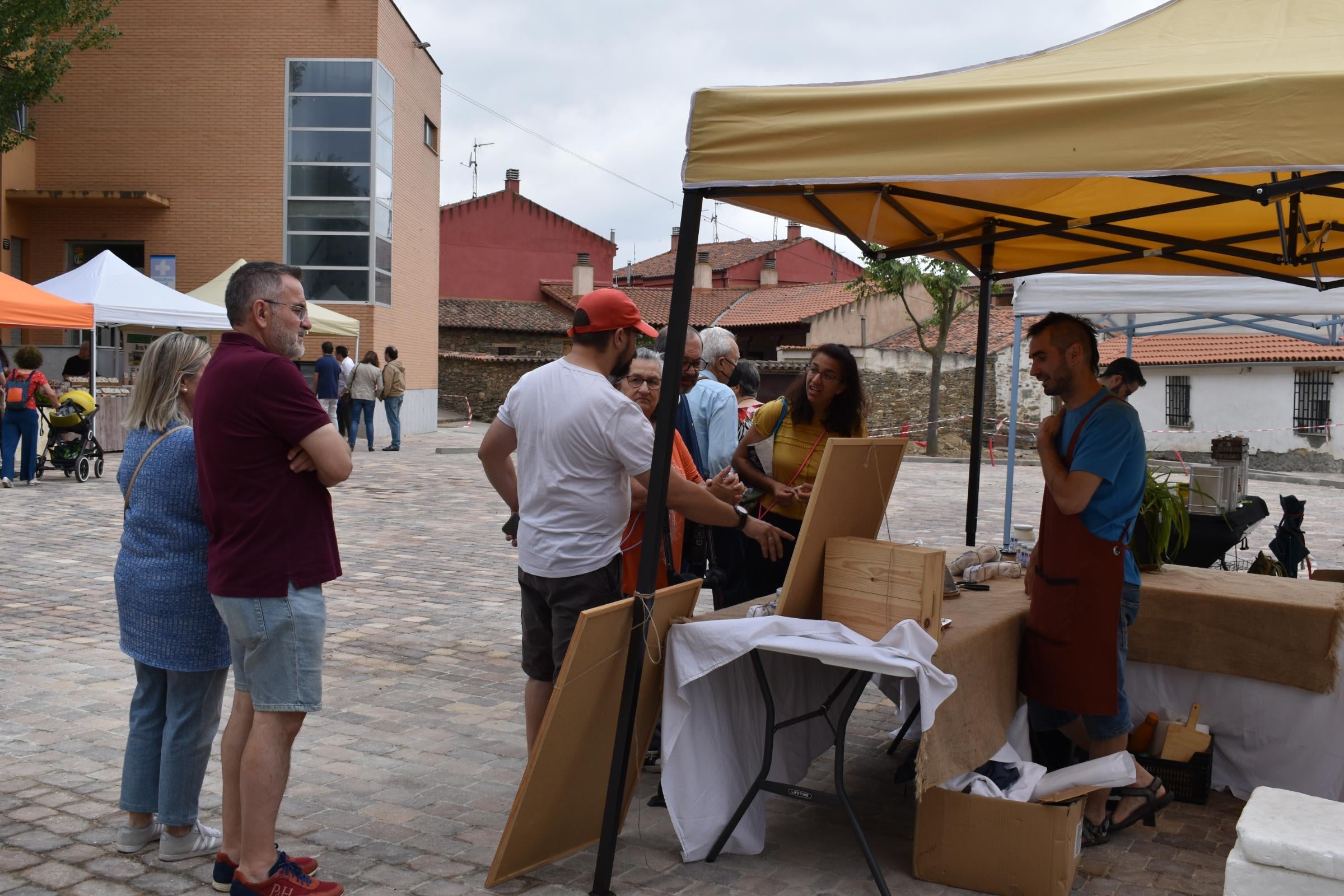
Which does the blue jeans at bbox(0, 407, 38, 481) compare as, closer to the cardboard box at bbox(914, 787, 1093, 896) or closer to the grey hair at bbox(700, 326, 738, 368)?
the grey hair at bbox(700, 326, 738, 368)

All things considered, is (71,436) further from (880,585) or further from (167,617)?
(880,585)

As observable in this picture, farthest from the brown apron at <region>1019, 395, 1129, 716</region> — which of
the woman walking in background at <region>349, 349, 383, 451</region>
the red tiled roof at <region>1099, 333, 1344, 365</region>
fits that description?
the red tiled roof at <region>1099, 333, 1344, 365</region>

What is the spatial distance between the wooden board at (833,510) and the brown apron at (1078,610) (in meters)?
0.66

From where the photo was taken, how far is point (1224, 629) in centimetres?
467

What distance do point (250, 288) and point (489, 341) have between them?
40434 millimetres

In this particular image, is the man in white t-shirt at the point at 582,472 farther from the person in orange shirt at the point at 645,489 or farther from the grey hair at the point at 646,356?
the grey hair at the point at 646,356

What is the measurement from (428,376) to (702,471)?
26240 mm

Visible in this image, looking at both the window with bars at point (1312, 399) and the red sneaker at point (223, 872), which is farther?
the window with bars at point (1312, 399)

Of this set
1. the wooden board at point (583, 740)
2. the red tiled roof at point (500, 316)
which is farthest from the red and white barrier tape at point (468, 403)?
the wooden board at point (583, 740)

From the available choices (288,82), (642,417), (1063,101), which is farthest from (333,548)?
(288,82)

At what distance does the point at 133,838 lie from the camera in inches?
146

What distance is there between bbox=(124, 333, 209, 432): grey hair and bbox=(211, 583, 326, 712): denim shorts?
27.0 inches

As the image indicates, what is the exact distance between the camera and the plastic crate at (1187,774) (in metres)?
4.55

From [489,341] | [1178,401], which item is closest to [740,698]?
[1178,401]
